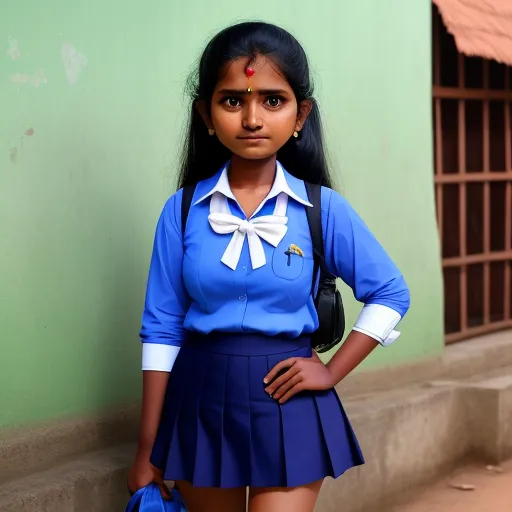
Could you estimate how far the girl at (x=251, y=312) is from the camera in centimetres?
239

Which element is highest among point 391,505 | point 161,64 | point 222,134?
point 161,64

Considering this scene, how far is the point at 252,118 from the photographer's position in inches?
93.6

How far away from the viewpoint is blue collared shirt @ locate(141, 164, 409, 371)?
2.41m

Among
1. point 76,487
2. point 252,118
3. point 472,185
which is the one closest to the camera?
point 252,118

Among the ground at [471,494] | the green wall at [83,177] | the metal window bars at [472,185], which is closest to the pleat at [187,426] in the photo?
the green wall at [83,177]

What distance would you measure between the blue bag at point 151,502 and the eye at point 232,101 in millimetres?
987

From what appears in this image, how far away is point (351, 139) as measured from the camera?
4.43 m

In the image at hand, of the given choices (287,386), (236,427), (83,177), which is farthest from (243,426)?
(83,177)

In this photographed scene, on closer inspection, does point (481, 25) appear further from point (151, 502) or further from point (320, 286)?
point (151, 502)

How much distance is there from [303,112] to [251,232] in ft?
1.21

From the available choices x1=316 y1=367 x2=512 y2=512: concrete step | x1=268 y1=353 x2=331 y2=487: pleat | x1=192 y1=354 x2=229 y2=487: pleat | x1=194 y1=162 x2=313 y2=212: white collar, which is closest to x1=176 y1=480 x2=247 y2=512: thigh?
x1=192 y1=354 x2=229 y2=487: pleat

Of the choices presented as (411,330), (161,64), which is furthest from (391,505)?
(161,64)

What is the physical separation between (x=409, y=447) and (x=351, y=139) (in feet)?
4.62

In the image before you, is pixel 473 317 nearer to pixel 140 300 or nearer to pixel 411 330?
pixel 411 330
